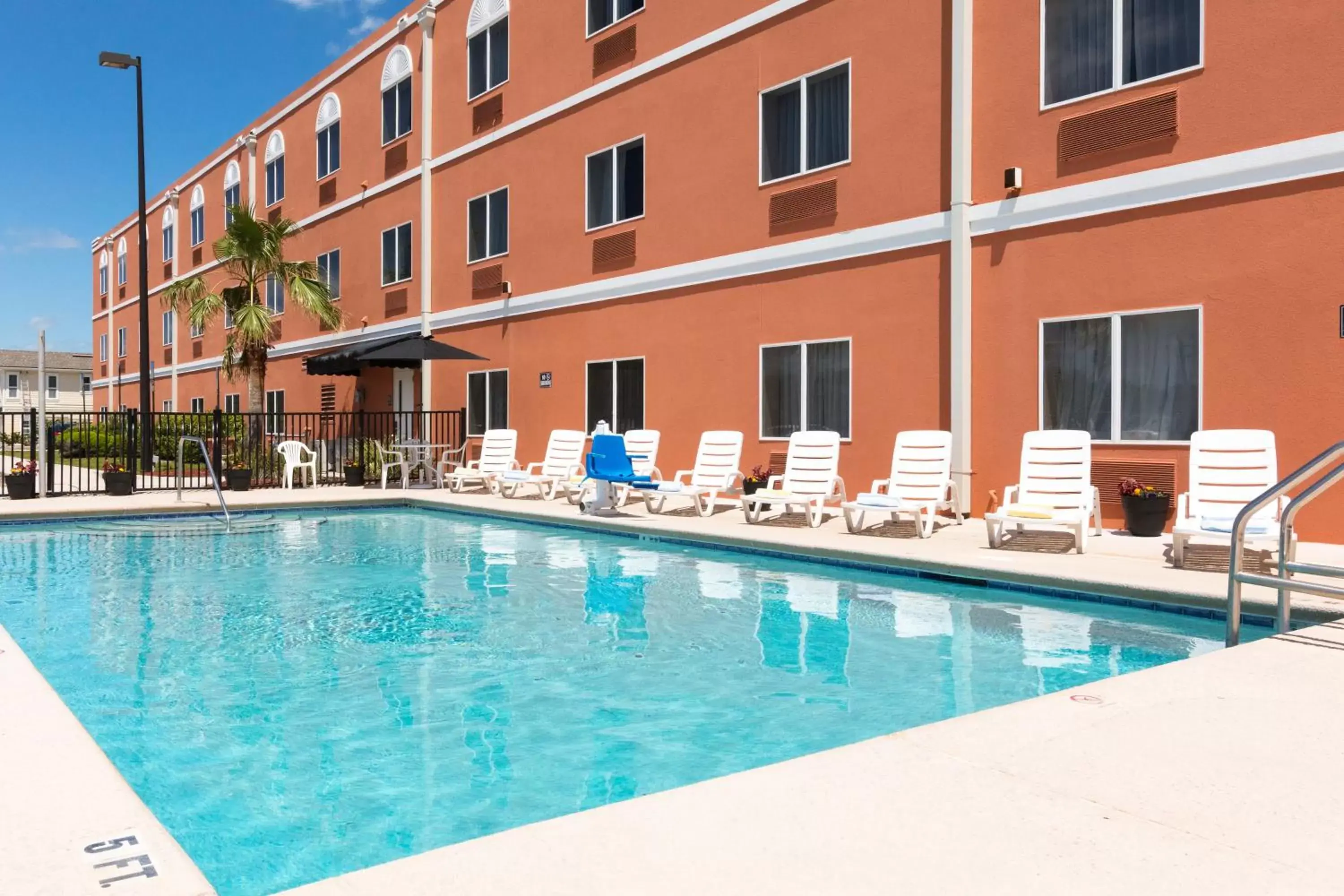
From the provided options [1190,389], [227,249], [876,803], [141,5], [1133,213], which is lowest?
[876,803]

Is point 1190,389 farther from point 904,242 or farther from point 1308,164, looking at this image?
point 904,242

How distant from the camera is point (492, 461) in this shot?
15.8 metres

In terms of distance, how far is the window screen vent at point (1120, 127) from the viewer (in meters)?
8.92

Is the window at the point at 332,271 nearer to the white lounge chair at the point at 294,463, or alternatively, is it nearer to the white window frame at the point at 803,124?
the white lounge chair at the point at 294,463

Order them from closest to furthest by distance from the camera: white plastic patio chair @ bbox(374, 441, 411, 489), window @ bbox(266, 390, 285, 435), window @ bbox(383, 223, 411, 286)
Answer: white plastic patio chair @ bbox(374, 441, 411, 489)
window @ bbox(383, 223, 411, 286)
window @ bbox(266, 390, 285, 435)

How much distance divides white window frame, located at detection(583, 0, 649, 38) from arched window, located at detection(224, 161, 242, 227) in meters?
16.3

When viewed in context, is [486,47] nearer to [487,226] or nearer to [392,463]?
[487,226]

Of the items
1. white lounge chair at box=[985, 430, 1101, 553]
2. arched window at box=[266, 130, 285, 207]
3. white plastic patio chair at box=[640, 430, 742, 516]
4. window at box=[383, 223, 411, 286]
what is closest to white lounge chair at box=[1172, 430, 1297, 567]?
white lounge chair at box=[985, 430, 1101, 553]

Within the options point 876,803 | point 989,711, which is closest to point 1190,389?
point 989,711

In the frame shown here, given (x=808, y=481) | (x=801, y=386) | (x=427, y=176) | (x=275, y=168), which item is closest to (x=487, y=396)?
(x=427, y=176)

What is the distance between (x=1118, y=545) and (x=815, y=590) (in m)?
2.86

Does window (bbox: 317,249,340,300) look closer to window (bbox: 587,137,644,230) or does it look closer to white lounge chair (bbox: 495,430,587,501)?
window (bbox: 587,137,644,230)

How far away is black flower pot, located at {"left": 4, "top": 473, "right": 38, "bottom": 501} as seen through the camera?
13.7 m

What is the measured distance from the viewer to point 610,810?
2.79 m
